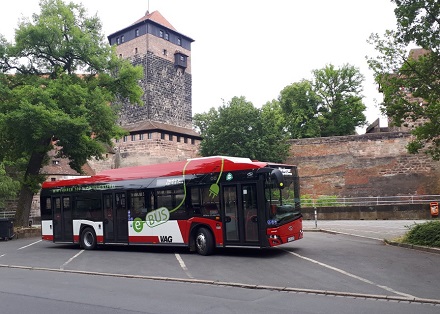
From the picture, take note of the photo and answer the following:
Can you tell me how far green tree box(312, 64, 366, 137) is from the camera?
57.7m

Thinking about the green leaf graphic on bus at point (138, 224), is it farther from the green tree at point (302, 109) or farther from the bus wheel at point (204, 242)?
the green tree at point (302, 109)

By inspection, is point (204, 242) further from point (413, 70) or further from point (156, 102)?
point (156, 102)

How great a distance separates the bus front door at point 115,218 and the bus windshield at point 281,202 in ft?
19.8

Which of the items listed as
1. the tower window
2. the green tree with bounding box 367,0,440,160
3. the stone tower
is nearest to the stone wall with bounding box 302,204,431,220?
the green tree with bounding box 367,0,440,160

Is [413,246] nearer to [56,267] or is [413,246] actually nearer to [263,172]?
[263,172]

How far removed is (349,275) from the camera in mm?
9969

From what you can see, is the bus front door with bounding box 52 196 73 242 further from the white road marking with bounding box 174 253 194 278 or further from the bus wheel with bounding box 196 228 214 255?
the bus wheel with bounding box 196 228 214 255

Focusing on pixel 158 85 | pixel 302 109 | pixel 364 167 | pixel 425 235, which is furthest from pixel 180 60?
pixel 425 235

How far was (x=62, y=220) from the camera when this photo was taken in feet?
62.4

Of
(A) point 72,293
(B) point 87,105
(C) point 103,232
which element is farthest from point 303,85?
(A) point 72,293

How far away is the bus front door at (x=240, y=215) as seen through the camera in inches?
522

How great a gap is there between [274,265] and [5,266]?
8.27 m

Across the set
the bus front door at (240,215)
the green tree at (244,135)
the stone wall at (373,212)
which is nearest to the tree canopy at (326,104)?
the green tree at (244,135)

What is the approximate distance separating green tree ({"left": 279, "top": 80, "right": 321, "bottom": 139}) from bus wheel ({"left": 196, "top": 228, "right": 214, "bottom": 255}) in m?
45.1
